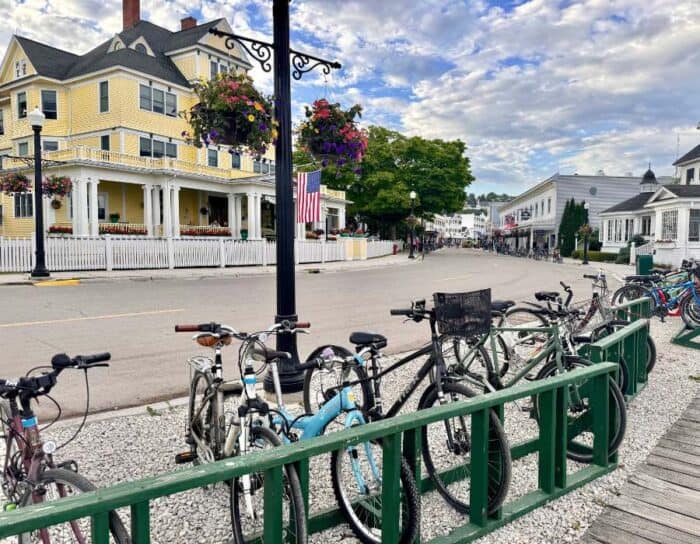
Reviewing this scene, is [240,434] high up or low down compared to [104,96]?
down

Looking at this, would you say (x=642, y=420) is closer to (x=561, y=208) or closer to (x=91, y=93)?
(x=91, y=93)

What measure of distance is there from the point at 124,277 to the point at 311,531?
1658 centimetres

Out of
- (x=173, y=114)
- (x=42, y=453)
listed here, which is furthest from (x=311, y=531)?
(x=173, y=114)

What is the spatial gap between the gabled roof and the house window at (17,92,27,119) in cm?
184

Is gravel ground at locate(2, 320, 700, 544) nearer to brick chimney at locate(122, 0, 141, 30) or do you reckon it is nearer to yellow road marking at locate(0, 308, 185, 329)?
yellow road marking at locate(0, 308, 185, 329)

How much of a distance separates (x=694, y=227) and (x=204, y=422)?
102ft

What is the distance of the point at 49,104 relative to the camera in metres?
27.4

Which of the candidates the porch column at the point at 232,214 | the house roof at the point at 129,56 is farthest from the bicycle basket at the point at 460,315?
the house roof at the point at 129,56

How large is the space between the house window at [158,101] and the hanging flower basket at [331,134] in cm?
2458

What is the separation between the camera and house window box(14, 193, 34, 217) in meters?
26.0

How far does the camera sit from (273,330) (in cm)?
329

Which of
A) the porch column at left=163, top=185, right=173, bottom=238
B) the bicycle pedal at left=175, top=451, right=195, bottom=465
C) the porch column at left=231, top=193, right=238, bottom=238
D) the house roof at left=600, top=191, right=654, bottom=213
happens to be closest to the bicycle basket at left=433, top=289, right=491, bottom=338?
the bicycle pedal at left=175, top=451, right=195, bottom=465

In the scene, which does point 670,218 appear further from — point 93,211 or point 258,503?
point 258,503

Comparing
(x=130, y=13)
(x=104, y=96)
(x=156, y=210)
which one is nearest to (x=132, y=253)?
(x=156, y=210)
